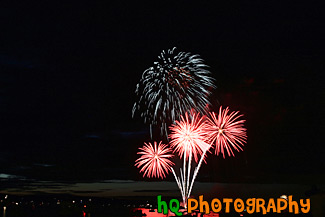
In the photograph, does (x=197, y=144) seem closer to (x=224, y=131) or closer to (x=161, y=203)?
(x=224, y=131)

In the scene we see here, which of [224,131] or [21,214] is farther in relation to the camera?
[21,214]

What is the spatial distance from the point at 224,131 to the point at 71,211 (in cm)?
9807

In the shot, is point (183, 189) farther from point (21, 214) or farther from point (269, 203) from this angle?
point (21, 214)

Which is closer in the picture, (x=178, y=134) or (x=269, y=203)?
(x=178, y=134)

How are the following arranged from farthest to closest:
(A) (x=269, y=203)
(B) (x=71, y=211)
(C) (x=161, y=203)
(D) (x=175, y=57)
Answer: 1. (B) (x=71, y=211)
2. (C) (x=161, y=203)
3. (A) (x=269, y=203)
4. (D) (x=175, y=57)

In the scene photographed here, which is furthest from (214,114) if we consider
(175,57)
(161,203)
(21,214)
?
(21,214)

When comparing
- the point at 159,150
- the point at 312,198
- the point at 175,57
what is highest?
the point at 175,57

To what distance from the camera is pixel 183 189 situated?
2100 inches

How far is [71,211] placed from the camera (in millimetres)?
125562

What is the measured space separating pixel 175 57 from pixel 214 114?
7321mm

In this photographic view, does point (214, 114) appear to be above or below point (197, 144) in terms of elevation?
above

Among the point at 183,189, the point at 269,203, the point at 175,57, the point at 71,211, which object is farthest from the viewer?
the point at 71,211

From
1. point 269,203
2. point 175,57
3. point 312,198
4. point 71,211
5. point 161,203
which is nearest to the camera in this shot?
point 312,198

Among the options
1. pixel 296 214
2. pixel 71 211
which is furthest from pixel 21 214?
pixel 296 214
